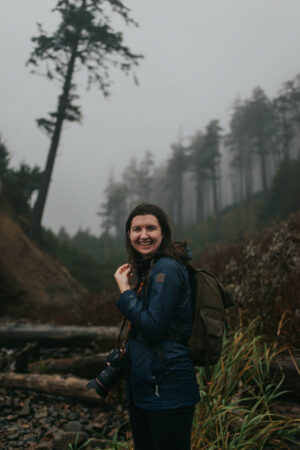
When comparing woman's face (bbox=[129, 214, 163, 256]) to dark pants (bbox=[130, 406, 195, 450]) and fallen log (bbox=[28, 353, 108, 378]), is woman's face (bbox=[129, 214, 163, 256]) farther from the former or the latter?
fallen log (bbox=[28, 353, 108, 378])

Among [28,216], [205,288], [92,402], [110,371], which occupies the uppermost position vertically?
[28,216]

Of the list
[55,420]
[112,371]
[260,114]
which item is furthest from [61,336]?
[260,114]

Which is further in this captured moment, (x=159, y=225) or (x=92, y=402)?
(x=92, y=402)

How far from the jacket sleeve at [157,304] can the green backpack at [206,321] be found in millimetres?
172

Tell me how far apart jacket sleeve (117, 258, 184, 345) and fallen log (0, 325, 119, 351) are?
138 inches

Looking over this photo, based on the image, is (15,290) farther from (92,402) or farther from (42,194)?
(92,402)

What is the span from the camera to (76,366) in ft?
14.2

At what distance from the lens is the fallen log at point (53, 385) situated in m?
3.84

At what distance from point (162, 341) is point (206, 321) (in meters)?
0.29

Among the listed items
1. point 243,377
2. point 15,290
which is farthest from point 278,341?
point 15,290

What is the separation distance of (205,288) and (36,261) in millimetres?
10100

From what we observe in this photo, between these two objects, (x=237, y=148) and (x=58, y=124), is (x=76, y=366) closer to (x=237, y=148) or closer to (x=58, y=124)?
(x=58, y=124)

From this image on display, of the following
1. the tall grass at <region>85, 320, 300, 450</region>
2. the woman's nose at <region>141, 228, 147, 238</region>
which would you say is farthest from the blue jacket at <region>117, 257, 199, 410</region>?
the tall grass at <region>85, 320, 300, 450</region>

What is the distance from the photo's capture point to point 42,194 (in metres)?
13.3
